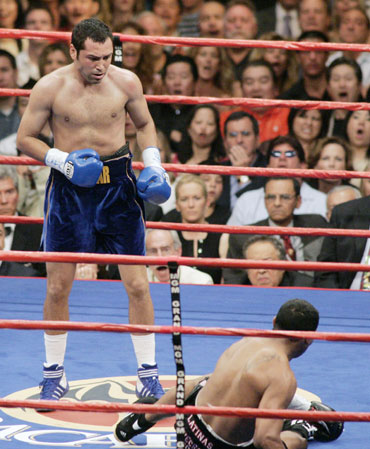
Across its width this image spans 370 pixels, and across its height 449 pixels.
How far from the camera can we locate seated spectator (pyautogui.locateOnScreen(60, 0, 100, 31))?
554cm

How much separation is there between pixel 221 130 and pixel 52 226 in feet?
7.77

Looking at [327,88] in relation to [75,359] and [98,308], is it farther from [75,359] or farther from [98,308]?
[75,359]

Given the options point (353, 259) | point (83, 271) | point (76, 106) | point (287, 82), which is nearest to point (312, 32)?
point (287, 82)

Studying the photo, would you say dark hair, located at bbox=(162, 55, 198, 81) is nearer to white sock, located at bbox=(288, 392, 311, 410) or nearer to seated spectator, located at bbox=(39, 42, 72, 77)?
seated spectator, located at bbox=(39, 42, 72, 77)

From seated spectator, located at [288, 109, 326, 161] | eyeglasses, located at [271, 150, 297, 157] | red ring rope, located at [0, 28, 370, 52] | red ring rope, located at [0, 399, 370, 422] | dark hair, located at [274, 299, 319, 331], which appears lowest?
red ring rope, located at [0, 399, 370, 422]

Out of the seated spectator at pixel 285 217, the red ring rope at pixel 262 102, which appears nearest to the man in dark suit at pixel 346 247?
the seated spectator at pixel 285 217

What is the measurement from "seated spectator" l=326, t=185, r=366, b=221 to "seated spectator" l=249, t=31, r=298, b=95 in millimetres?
842

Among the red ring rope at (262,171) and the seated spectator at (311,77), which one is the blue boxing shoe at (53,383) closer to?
the red ring rope at (262,171)

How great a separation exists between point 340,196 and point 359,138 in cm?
41

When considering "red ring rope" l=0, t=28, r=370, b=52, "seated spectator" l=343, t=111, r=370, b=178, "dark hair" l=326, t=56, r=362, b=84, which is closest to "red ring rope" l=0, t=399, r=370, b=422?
"red ring rope" l=0, t=28, r=370, b=52

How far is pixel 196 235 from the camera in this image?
441 centimetres

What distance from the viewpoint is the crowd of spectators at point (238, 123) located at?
438cm

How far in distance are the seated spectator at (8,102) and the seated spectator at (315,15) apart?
1.76 metres

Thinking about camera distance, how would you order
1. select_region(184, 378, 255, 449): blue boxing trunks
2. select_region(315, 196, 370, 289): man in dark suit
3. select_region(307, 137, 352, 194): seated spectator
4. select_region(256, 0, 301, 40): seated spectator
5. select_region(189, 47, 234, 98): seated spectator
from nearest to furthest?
select_region(184, 378, 255, 449): blue boxing trunks → select_region(315, 196, 370, 289): man in dark suit → select_region(307, 137, 352, 194): seated spectator → select_region(189, 47, 234, 98): seated spectator → select_region(256, 0, 301, 40): seated spectator
